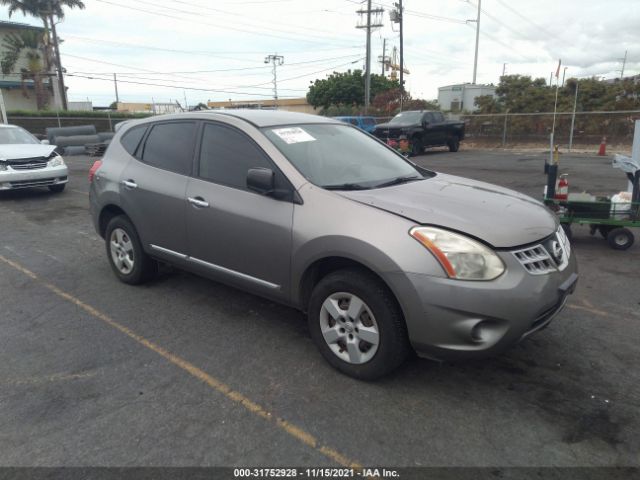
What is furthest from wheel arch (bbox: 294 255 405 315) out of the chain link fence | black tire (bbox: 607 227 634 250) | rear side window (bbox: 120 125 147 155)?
the chain link fence

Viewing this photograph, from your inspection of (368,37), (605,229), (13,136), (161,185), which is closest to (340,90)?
(368,37)

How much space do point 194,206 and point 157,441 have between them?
1.91 metres

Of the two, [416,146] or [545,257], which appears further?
[416,146]

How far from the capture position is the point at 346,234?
9.91 feet

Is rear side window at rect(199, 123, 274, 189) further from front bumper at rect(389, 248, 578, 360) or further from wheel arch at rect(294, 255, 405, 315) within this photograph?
front bumper at rect(389, 248, 578, 360)

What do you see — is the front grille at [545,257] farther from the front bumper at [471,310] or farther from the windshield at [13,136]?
the windshield at [13,136]

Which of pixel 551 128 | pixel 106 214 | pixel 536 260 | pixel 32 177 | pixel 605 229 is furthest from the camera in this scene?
pixel 551 128

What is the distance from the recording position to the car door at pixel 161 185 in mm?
4172

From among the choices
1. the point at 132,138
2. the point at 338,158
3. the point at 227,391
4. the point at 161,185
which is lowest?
the point at 227,391

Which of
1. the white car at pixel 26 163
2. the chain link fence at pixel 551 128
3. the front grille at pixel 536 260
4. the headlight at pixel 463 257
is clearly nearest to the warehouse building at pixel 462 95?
the chain link fence at pixel 551 128

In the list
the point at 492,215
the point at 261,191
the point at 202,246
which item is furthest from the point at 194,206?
the point at 492,215

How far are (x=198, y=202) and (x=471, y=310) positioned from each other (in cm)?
230

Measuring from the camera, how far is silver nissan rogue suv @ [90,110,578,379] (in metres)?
2.75

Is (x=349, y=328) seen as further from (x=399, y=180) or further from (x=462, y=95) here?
(x=462, y=95)
